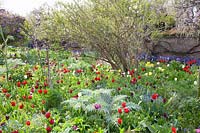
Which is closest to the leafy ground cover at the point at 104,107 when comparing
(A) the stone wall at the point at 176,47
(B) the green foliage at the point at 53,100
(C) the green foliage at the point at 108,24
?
(B) the green foliage at the point at 53,100

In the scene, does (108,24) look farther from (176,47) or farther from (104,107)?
Answer: (176,47)

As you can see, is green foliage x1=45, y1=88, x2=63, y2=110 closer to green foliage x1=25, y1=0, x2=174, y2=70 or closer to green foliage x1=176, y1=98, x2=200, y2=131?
green foliage x1=176, y1=98, x2=200, y2=131

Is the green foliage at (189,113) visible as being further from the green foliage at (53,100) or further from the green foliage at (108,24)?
the green foliage at (108,24)

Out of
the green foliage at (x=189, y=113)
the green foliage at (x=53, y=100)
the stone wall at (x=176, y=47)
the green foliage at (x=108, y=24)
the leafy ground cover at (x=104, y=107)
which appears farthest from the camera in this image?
the stone wall at (x=176, y=47)

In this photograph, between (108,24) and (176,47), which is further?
(176,47)

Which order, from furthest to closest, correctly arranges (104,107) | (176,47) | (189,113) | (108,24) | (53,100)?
(176,47)
(108,24)
(53,100)
(189,113)
(104,107)

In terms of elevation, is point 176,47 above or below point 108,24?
below

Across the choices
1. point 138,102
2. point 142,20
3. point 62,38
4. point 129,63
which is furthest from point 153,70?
point 138,102

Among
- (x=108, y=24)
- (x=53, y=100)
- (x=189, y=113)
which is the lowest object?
(x=189, y=113)

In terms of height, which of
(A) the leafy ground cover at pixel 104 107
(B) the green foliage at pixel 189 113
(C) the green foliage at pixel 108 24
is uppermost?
(C) the green foliage at pixel 108 24

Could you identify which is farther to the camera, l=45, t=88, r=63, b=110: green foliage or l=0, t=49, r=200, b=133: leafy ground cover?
l=45, t=88, r=63, b=110: green foliage

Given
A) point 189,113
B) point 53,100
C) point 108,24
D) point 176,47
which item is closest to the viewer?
point 189,113

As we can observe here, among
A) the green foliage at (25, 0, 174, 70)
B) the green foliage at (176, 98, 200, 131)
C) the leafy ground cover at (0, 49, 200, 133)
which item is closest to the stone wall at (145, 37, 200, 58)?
the green foliage at (25, 0, 174, 70)

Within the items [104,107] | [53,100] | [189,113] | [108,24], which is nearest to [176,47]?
[108,24]
